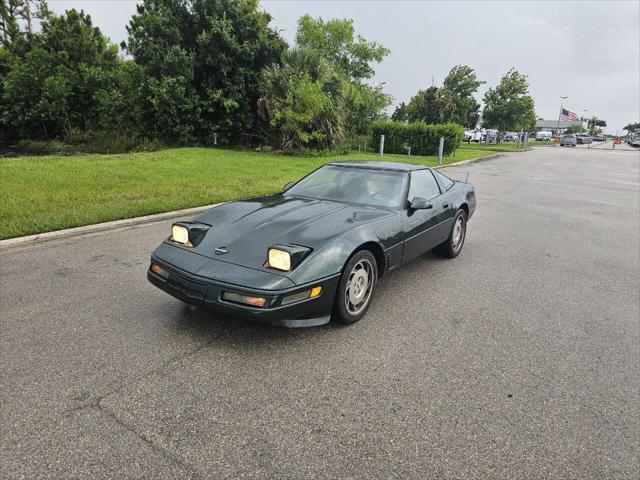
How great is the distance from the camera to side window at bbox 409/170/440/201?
419 centimetres

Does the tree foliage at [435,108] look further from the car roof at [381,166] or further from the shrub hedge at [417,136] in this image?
the car roof at [381,166]

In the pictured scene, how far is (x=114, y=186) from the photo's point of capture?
27.7ft

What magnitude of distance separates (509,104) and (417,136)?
69.5 feet

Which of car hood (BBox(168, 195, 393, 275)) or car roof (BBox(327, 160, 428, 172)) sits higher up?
car roof (BBox(327, 160, 428, 172))

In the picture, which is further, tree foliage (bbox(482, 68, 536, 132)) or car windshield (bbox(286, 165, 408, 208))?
tree foliage (bbox(482, 68, 536, 132))

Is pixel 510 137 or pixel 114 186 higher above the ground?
pixel 510 137

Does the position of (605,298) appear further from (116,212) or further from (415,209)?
(116,212)

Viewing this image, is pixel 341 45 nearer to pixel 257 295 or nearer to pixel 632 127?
pixel 257 295

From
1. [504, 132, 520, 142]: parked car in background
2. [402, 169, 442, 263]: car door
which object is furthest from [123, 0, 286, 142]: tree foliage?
[504, 132, 520, 142]: parked car in background

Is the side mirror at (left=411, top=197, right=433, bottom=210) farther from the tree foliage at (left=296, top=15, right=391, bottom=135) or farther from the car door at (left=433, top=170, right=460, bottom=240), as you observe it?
the tree foliage at (left=296, top=15, right=391, bottom=135)

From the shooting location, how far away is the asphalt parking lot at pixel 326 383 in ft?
→ 6.38

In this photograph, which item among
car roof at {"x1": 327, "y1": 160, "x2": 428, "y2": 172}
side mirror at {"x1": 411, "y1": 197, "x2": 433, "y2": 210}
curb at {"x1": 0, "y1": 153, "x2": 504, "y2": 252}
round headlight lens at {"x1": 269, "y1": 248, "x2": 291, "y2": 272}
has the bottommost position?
curb at {"x1": 0, "y1": 153, "x2": 504, "y2": 252}

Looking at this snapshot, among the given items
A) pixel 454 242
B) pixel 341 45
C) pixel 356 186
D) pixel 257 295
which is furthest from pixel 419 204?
pixel 341 45

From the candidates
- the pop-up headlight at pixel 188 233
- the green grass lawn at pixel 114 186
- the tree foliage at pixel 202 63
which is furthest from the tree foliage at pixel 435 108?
the pop-up headlight at pixel 188 233
